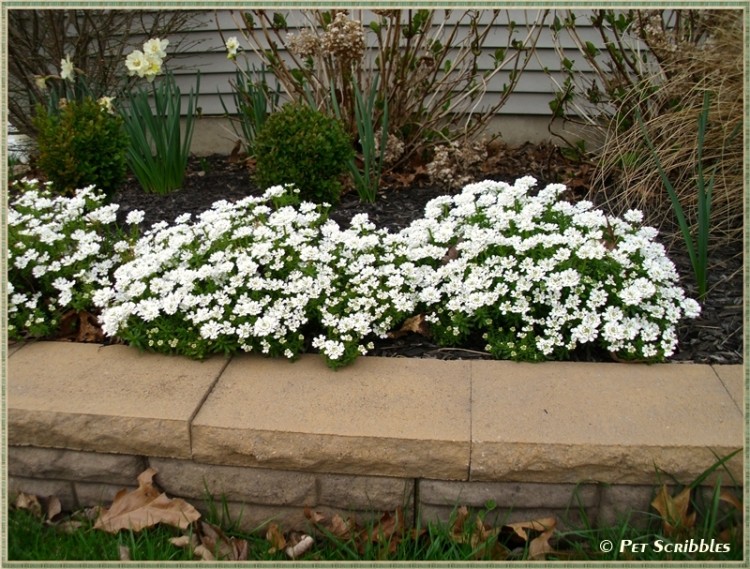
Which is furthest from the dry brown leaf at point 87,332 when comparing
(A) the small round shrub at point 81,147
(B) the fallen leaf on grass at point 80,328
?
(A) the small round shrub at point 81,147

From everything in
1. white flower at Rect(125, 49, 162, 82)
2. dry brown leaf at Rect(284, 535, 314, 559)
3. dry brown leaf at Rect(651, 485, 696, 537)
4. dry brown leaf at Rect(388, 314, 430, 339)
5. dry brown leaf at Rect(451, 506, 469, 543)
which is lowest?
dry brown leaf at Rect(284, 535, 314, 559)

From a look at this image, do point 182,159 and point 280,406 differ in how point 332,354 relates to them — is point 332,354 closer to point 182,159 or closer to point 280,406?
point 280,406

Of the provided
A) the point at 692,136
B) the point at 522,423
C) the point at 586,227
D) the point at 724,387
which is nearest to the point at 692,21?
the point at 692,136

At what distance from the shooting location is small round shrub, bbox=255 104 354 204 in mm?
3527

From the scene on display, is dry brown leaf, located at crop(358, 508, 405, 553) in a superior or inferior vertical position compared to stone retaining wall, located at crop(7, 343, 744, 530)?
inferior

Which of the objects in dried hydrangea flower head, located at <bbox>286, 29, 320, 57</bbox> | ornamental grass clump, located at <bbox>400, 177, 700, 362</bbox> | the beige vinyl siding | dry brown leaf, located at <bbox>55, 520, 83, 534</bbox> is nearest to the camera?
dry brown leaf, located at <bbox>55, 520, 83, 534</bbox>

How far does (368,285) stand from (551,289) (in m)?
0.65

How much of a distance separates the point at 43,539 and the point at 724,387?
225 centimetres

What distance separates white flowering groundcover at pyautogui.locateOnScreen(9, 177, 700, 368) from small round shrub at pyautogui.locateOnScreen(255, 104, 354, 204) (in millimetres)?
668

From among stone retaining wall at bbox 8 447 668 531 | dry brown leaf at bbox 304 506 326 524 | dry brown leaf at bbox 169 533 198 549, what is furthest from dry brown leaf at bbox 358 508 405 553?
dry brown leaf at bbox 169 533 198 549

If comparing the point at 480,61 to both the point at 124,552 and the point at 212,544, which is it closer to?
the point at 212,544

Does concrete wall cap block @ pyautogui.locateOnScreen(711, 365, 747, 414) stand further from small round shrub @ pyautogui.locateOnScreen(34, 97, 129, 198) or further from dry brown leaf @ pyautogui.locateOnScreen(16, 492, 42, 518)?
small round shrub @ pyautogui.locateOnScreen(34, 97, 129, 198)

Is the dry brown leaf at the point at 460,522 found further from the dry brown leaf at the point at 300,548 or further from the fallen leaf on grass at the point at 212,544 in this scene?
the fallen leaf on grass at the point at 212,544

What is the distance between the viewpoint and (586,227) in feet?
9.41
